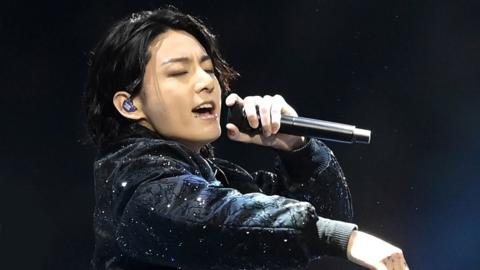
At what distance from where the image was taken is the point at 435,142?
Result: 1723 millimetres

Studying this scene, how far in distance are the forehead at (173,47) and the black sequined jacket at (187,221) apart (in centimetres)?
13

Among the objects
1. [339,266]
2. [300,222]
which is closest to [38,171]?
[339,266]

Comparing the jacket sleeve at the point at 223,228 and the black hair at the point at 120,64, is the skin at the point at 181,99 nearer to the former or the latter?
the black hair at the point at 120,64

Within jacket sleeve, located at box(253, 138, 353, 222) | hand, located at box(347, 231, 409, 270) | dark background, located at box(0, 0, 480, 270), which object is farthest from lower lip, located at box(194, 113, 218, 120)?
dark background, located at box(0, 0, 480, 270)

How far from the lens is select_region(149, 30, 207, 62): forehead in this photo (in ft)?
2.95

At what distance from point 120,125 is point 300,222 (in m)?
0.35

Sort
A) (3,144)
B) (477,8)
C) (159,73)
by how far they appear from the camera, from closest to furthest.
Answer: (159,73) → (3,144) → (477,8)

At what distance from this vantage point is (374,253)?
2.06 ft

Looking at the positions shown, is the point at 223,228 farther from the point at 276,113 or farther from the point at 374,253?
the point at 276,113

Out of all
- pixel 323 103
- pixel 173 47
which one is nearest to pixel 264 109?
pixel 173 47

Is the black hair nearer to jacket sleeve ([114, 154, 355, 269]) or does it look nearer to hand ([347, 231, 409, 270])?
jacket sleeve ([114, 154, 355, 269])

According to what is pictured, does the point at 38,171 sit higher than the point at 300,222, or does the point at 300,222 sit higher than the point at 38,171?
the point at 300,222

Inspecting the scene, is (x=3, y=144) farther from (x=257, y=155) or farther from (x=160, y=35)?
(x=160, y=35)

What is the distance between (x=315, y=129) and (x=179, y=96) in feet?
0.55
